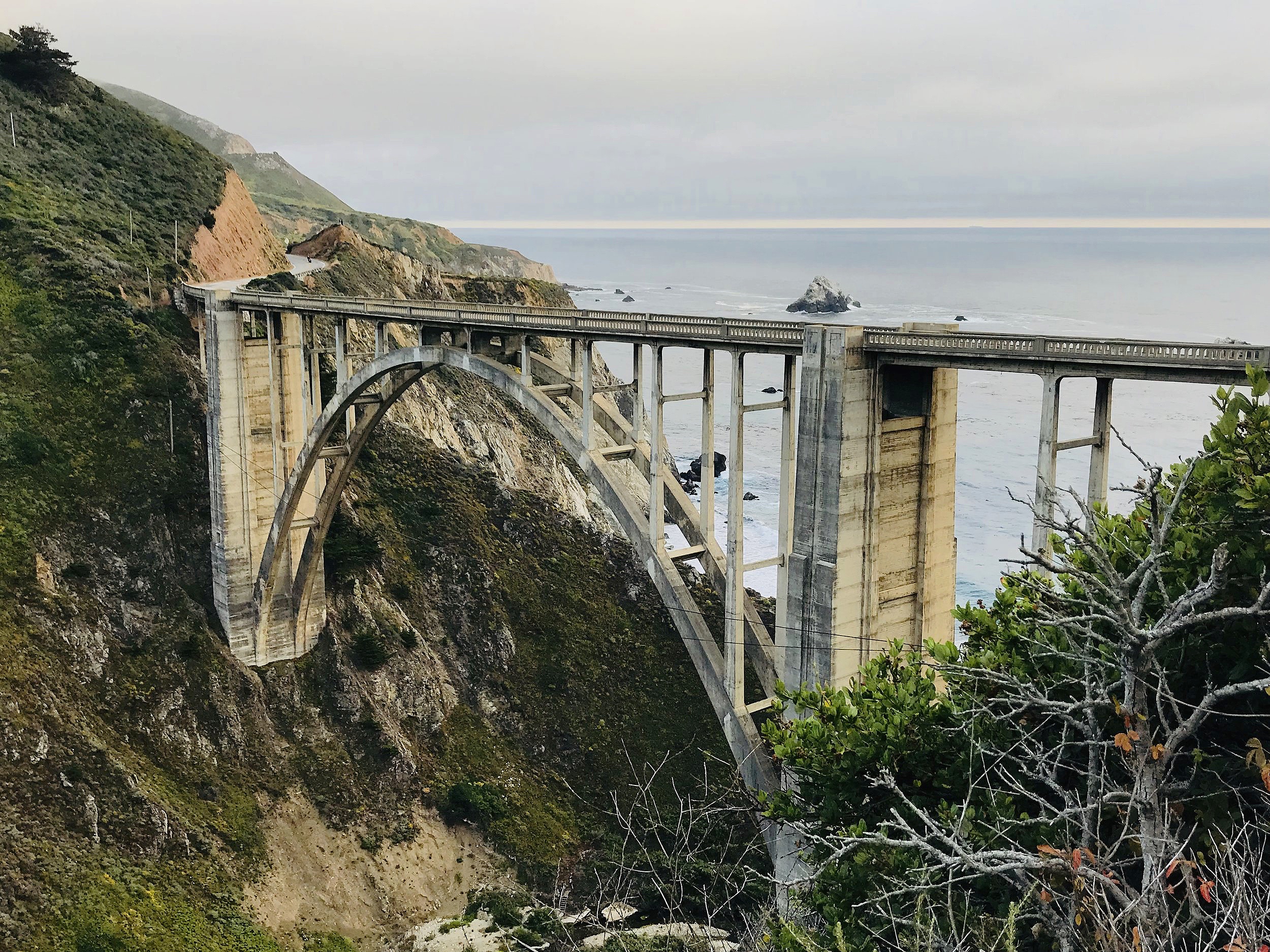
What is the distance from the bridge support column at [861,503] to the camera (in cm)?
1881

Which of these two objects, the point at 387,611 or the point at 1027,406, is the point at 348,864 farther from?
the point at 1027,406

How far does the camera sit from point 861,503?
19.2m

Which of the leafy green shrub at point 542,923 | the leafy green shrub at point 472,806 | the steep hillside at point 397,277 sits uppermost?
the steep hillside at point 397,277

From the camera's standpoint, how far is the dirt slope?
48188 millimetres

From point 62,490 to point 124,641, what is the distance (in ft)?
17.2

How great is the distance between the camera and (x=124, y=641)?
108 ft

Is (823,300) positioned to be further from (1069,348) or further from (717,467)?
(1069,348)

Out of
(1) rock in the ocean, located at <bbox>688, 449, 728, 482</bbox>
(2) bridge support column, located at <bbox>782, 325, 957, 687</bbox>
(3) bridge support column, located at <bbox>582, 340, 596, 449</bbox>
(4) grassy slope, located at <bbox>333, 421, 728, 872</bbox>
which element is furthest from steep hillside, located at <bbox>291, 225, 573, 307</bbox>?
(2) bridge support column, located at <bbox>782, 325, 957, 687</bbox>

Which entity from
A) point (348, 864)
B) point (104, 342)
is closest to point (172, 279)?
point (104, 342)

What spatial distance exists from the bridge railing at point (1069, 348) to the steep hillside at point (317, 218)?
199 feet

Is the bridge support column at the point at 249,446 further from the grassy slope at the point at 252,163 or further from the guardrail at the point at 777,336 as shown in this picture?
the grassy slope at the point at 252,163

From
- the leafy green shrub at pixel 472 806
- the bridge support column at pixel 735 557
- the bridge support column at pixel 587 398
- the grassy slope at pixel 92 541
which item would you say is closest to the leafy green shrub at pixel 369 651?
the grassy slope at pixel 92 541

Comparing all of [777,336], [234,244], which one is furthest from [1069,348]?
[234,244]

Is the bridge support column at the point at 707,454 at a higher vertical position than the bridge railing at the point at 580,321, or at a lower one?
lower
